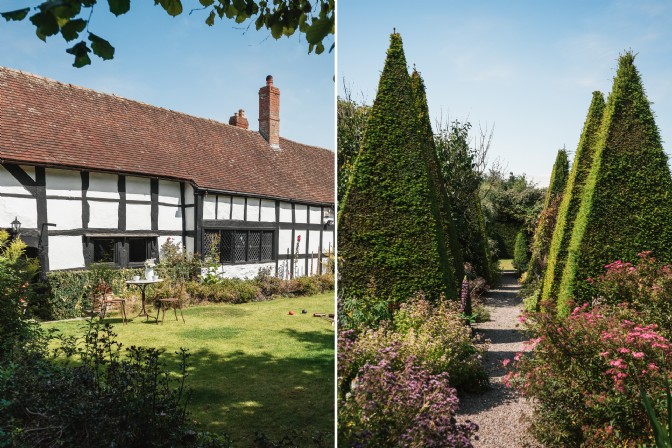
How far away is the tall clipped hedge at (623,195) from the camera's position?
5.35m

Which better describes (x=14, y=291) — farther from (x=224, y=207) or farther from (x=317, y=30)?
(x=317, y=30)

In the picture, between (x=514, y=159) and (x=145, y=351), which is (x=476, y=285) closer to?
(x=514, y=159)

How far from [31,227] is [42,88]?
2.14 feet

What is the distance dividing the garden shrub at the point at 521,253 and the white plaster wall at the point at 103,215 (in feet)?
43.2

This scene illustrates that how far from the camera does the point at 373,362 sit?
313cm

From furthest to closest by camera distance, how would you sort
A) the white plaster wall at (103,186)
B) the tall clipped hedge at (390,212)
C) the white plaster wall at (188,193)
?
the tall clipped hedge at (390,212) → the white plaster wall at (188,193) → the white plaster wall at (103,186)

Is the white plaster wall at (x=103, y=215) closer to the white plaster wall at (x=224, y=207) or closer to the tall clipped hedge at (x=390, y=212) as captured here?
the white plaster wall at (x=224, y=207)

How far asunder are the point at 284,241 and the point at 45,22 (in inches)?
60.9

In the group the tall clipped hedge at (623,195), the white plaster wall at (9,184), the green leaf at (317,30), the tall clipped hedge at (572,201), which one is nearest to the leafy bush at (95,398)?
the white plaster wall at (9,184)

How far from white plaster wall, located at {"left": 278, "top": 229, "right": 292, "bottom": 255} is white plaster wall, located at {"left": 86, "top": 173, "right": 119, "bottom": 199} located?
35.8 inches

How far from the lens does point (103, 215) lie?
7.12ft


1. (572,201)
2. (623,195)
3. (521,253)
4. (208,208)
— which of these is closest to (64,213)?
(208,208)

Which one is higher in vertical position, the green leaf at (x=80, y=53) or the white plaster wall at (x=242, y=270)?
the green leaf at (x=80, y=53)

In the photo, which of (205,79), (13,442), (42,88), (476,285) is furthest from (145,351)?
(476,285)
